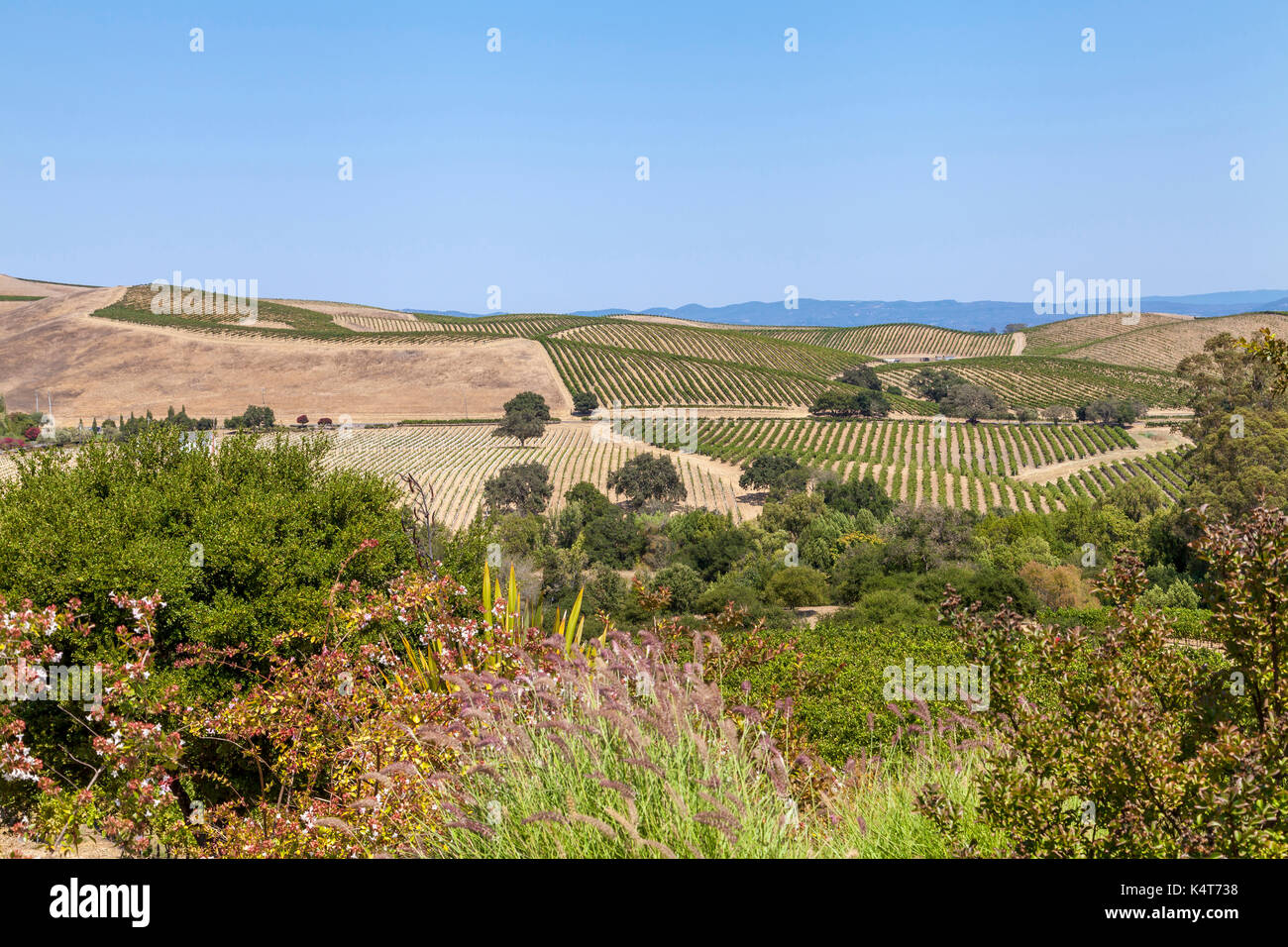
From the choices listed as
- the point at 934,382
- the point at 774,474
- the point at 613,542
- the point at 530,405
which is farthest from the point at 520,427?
the point at 934,382

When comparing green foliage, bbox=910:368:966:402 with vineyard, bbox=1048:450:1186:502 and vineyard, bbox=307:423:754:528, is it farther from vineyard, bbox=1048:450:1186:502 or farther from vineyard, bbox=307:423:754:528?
vineyard, bbox=307:423:754:528

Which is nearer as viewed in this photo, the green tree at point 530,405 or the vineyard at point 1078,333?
the green tree at point 530,405

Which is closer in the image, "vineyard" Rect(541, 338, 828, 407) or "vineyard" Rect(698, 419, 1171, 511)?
"vineyard" Rect(698, 419, 1171, 511)

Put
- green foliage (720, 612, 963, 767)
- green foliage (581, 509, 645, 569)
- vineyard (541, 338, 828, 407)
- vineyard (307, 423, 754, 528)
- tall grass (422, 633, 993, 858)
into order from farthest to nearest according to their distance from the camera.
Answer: vineyard (541, 338, 828, 407)
vineyard (307, 423, 754, 528)
green foliage (581, 509, 645, 569)
green foliage (720, 612, 963, 767)
tall grass (422, 633, 993, 858)

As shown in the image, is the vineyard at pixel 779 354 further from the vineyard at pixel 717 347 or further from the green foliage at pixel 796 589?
the green foliage at pixel 796 589

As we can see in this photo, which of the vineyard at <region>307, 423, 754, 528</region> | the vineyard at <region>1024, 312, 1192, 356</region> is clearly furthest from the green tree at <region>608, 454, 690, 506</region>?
the vineyard at <region>1024, 312, 1192, 356</region>

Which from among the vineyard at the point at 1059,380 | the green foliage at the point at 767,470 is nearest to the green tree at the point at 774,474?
the green foliage at the point at 767,470

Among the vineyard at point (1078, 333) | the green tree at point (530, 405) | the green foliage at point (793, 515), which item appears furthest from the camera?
the vineyard at point (1078, 333)

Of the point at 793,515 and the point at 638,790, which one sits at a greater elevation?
the point at 638,790

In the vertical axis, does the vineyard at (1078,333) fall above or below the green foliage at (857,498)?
above

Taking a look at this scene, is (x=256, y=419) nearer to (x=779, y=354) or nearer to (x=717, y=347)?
(x=717, y=347)

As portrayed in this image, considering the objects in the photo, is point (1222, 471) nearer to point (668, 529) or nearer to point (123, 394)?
point (668, 529)
